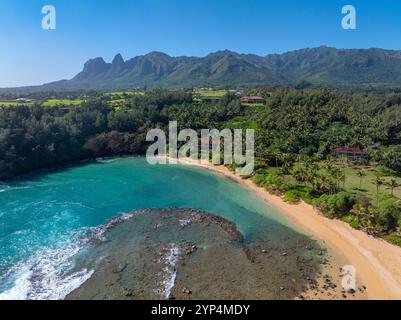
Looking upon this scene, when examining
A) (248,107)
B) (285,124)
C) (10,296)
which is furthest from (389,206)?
(248,107)

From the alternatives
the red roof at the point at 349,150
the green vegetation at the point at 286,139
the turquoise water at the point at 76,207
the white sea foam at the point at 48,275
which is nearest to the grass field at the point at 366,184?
the green vegetation at the point at 286,139

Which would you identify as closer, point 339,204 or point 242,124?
point 339,204

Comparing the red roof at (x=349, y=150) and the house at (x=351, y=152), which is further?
the red roof at (x=349, y=150)

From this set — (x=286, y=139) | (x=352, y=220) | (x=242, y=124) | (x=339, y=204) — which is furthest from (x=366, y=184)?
(x=242, y=124)

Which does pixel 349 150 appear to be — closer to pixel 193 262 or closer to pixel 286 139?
pixel 286 139

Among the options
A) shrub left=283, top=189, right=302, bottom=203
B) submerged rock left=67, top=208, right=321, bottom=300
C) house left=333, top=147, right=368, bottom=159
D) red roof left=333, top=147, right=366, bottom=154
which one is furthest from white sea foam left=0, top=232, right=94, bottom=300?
red roof left=333, top=147, right=366, bottom=154

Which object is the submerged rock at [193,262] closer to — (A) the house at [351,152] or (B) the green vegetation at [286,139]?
(B) the green vegetation at [286,139]

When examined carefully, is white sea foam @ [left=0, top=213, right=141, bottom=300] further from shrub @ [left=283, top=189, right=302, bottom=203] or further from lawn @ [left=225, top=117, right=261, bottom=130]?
lawn @ [left=225, top=117, right=261, bottom=130]
